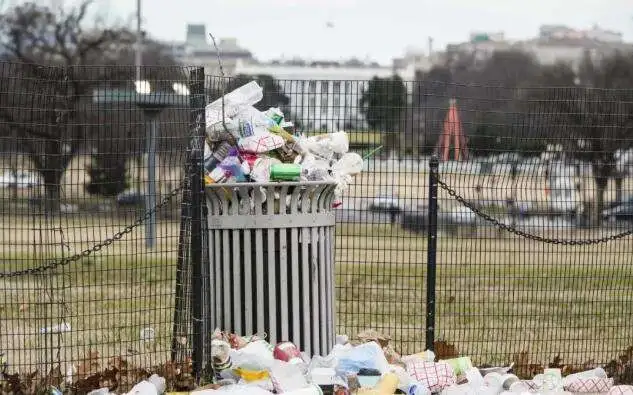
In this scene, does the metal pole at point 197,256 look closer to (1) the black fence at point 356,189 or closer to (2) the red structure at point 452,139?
(1) the black fence at point 356,189

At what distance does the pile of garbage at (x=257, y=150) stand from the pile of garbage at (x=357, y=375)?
3.38 feet

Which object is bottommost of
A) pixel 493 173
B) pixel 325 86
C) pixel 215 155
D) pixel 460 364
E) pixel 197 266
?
pixel 460 364

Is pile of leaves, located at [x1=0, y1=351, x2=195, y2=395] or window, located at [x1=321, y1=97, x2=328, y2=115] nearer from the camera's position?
pile of leaves, located at [x1=0, y1=351, x2=195, y2=395]

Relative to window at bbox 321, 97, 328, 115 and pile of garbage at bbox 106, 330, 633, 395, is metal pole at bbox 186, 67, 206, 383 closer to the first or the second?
pile of garbage at bbox 106, 330, 633, 395

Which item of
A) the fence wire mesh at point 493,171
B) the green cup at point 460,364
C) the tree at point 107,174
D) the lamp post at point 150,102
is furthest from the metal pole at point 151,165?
the green cup at point 460,364

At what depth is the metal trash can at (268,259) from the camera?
7535 millimetres

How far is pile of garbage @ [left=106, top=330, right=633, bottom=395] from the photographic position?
7.11m

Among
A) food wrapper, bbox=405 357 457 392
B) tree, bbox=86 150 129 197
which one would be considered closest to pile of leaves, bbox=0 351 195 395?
tree, bbox=86 150 129 197

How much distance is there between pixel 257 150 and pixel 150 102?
0.81 m

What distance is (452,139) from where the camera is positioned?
339 inches

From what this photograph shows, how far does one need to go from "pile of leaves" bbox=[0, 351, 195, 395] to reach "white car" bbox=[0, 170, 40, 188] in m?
1.12

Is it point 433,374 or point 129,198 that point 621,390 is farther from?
point 129,198

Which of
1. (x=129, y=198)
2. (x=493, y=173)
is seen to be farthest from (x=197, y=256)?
(x=493, y=173)

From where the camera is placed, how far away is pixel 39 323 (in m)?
7.62
